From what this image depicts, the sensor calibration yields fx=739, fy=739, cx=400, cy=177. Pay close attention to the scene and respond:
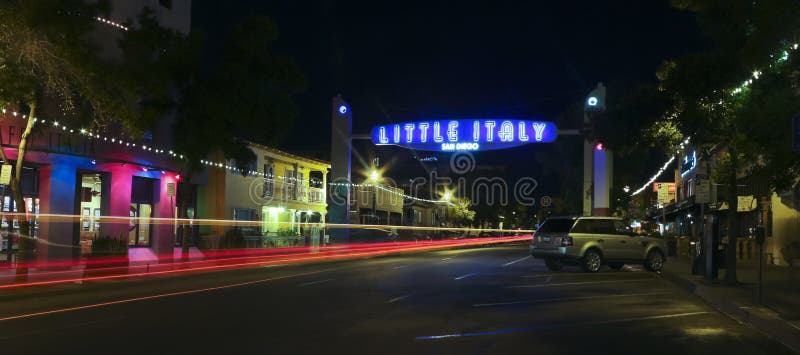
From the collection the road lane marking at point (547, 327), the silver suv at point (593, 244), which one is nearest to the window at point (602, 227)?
the silver suv at point (593, 244)

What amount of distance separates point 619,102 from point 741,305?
5.47m

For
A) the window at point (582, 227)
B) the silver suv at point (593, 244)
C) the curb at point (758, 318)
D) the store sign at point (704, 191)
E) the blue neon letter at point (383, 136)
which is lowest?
the curb at point (758, 318)

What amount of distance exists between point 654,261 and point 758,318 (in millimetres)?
12190

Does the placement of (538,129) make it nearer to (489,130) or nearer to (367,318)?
(489,130)

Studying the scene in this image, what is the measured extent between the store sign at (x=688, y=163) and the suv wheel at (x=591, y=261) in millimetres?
15100

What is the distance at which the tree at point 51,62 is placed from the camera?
15930 millimetres

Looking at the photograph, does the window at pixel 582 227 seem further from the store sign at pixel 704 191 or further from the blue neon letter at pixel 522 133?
the blue neon letter at pixel 522 133

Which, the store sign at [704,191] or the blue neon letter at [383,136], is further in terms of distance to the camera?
the blue neon letter at [383,136]

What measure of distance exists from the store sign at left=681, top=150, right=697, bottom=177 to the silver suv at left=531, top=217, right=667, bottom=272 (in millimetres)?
13659

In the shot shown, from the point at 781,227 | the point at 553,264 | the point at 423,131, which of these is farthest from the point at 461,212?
the point at 553,264

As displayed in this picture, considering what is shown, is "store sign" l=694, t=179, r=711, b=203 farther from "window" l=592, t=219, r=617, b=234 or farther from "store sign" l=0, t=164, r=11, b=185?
"store sign" l=0, t=164, r=11, b=185

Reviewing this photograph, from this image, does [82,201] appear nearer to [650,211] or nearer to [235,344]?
[235,344]

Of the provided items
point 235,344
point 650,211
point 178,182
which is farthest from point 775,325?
point 650,211

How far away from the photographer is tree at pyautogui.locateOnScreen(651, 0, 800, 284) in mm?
10992
